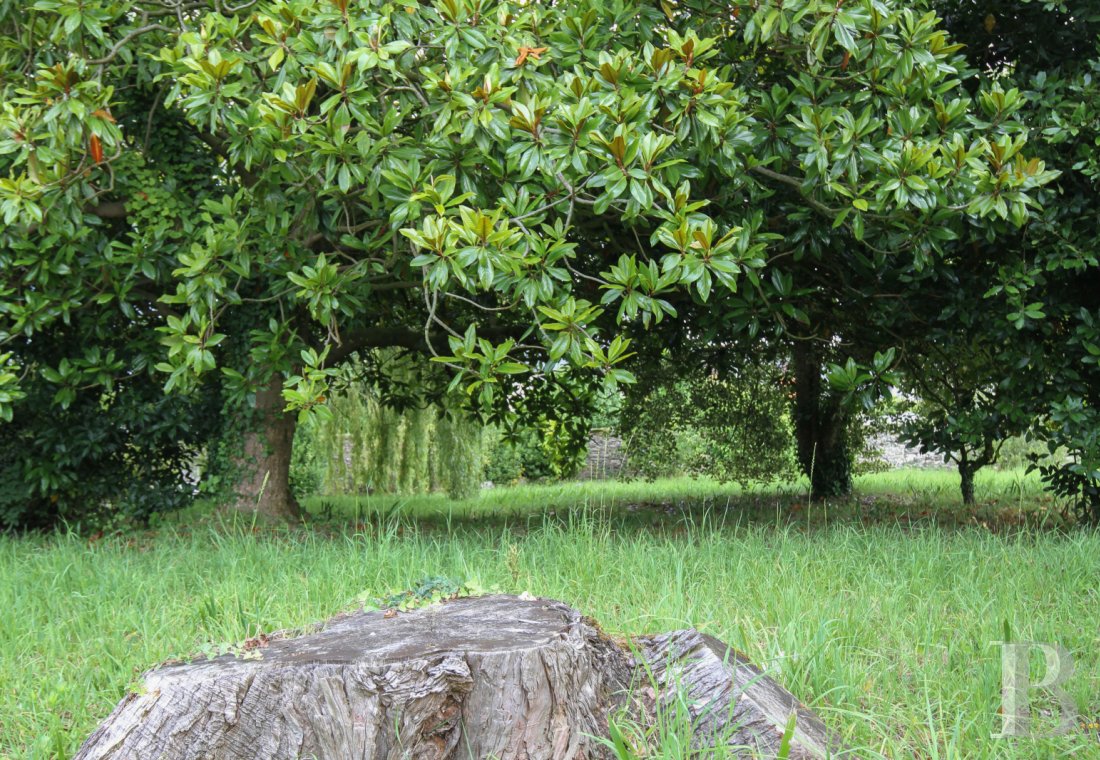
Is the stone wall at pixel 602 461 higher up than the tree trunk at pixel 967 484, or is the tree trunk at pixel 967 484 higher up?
the tree trunk at pixel 967 484

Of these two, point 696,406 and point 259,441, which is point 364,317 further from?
point 696,406

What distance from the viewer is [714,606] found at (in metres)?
3.29

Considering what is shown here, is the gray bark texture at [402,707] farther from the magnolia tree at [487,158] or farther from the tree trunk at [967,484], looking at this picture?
the tree trunk at [967,484]

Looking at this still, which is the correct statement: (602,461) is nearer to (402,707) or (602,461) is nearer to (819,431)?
(819,431)

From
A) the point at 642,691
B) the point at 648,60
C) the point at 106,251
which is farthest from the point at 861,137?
the point at 106,251

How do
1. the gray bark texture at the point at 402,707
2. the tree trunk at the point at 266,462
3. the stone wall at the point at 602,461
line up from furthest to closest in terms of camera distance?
the stone wall at the point at 602,461 → the tree trunk at the point at 266,462 → the gray bark texture at the point at 402,707

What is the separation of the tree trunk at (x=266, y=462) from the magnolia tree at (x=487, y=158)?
53 centimetres

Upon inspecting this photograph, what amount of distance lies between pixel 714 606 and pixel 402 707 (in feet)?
5.14

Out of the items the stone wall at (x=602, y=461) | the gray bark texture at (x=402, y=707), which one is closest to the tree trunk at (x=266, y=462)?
the gray bark texture at (x=402, y=707)

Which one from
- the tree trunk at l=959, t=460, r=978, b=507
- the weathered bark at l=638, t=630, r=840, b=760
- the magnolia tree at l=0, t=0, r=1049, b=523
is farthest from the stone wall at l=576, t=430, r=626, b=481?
the weathered bark at l=638, t=630, r=840, b=760

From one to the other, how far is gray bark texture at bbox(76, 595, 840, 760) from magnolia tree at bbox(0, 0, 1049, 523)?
182cm

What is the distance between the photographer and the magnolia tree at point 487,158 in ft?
12.7

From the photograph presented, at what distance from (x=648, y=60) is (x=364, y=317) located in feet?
11.2

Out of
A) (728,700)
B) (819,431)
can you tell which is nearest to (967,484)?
(819,431)
